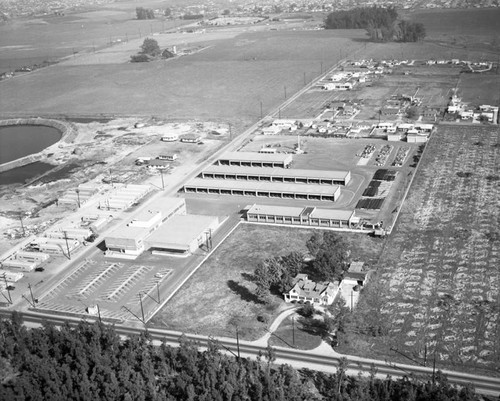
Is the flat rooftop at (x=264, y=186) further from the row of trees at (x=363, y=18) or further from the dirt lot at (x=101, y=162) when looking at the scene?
the row of trees at (x=363, y=18)

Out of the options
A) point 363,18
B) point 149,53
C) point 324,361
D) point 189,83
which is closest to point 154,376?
point 324,361

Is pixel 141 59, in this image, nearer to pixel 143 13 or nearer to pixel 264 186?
pixel 264 186

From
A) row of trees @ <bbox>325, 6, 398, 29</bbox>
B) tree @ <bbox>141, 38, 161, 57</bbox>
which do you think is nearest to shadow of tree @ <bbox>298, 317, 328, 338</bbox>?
tree @ <bbox>141, 38, 161, 57</bbox>

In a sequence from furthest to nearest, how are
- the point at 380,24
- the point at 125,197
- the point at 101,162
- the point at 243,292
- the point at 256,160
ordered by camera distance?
the point at 380,24, the point at 101,162, the point at 256,160, the point at 125,197, the point at 243,292

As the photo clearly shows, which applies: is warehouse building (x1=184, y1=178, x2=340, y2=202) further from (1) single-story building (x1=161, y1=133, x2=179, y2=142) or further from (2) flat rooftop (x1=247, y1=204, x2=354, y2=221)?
(1) single-story building (x1=161, y1=133, x2=179, y2=142)

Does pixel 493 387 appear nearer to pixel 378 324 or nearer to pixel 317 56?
pixel 378 324

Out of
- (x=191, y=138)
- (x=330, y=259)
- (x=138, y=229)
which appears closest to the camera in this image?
(x=330, y=259)

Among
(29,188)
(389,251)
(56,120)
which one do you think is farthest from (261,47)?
(389,251)
